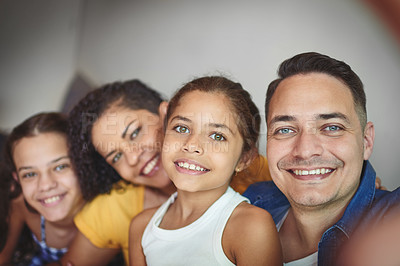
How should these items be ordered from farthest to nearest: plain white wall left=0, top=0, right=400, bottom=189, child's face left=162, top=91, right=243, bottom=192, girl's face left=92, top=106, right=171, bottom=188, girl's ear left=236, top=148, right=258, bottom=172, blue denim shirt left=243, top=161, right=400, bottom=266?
1. girl's face left=92, top=106, right=171, bottom=188
2. plain white wall left=0, top=0, right=400, bottom=189
3. girl's ear left=236, top=148, right=258, bottom=172
4. child's face left=162, top=91, right=243, bottom=192
5. blue denim shirt left=243, top=161, right=400, bottom=266

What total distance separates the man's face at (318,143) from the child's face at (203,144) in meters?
0.13

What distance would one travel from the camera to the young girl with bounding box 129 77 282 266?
0.94 m

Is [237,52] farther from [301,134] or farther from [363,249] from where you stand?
[363,249]

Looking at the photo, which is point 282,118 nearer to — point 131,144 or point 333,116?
point 333,116

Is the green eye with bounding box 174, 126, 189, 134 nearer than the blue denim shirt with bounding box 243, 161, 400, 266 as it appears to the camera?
No

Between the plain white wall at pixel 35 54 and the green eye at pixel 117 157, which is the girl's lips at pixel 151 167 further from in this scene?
the plain white wall at pixel 35 54

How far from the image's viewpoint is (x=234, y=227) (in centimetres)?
97

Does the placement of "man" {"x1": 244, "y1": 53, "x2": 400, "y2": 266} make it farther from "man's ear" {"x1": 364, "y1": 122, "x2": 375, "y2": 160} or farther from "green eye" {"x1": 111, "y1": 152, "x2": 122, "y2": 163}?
"green eye" {"x1": 111, "y1": 152, "x2": 122, "y2": 163}

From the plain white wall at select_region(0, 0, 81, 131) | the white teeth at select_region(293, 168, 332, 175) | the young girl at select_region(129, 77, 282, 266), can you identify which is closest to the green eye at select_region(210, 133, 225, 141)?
the young girl at select_region(129, 77, 282, 266)

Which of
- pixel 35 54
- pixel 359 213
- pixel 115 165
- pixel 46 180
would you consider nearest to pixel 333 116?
pixel 359 213

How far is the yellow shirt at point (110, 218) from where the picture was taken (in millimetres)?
1381

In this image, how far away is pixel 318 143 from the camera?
0.92m

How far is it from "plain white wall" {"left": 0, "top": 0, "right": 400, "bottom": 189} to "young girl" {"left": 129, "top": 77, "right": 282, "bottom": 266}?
435 millimetres

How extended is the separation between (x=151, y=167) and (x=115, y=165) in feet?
0.44
